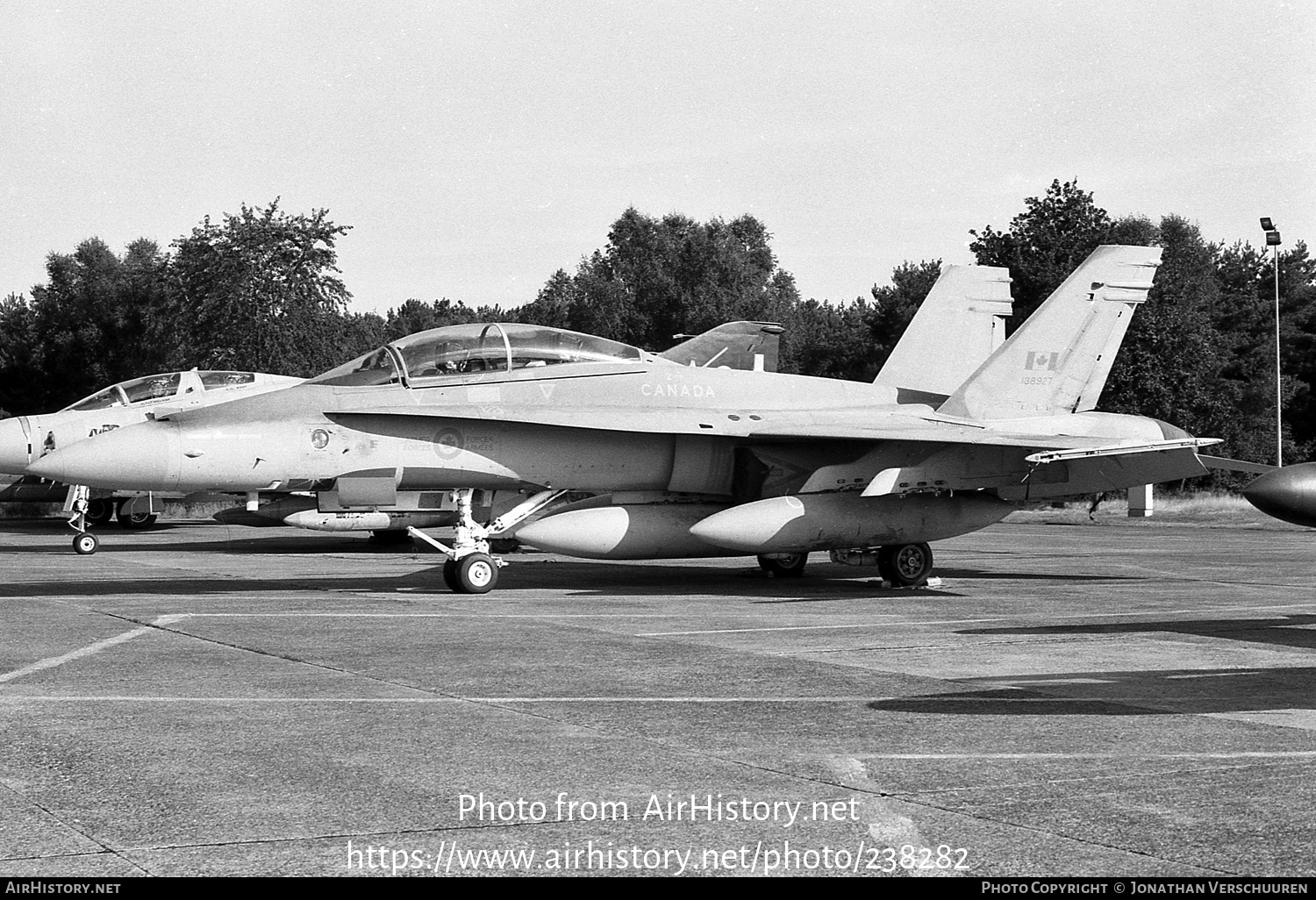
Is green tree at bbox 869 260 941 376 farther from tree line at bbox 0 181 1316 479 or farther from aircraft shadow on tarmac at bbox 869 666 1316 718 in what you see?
aircraft shadow on tarmac at bbox 869 666 1316 718

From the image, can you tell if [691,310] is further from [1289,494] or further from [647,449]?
[1289,494]

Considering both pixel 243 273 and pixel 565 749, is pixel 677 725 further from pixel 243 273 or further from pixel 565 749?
pixel 243 273

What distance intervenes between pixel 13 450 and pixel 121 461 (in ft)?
35.0

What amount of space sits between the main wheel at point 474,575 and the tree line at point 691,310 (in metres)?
29.1

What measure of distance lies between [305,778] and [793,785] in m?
1.87

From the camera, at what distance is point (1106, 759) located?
5730 mm

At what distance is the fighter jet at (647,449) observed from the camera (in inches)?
500

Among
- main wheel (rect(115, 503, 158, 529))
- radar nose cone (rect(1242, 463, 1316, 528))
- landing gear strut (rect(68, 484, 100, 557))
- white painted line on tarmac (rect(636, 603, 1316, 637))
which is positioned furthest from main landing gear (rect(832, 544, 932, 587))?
main wheel (rect(115, 503, 158, 529))

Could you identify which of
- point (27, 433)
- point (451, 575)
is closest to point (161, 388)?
point (27, 433)

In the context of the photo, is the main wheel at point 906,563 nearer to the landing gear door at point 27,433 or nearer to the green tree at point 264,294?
the landing gear door at point 27,433

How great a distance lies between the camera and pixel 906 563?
50.1ft

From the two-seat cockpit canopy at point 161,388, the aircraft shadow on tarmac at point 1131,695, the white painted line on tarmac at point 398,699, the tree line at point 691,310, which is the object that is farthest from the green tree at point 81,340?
the aircraft shadow on tarmac at point 1131,695

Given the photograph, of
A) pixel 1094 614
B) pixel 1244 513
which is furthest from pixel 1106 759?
pixel 1244 513

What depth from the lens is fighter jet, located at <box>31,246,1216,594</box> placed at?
12711 mm
